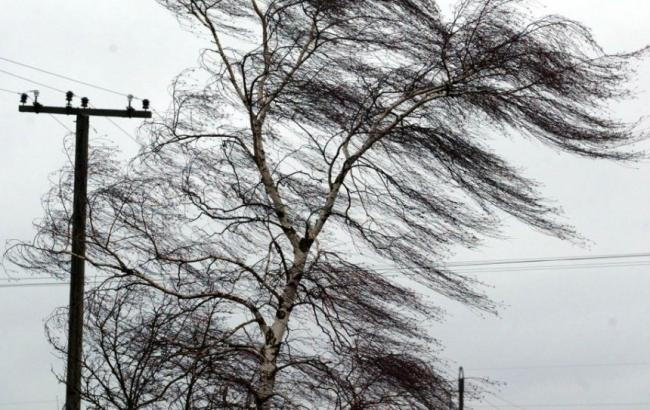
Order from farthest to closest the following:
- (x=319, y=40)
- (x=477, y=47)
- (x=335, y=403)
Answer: (x=319, y=40)
(x=477, y=47)
(x=335, y=403)

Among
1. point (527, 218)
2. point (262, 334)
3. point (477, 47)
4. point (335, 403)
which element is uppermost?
point (477, 47)

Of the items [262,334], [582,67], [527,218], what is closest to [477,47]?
[582,67]

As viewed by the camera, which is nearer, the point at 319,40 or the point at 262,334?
the point at 262,334

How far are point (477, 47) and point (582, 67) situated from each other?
42.6 inches

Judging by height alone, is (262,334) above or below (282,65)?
below

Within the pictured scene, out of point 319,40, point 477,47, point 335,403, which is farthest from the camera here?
point 319,40

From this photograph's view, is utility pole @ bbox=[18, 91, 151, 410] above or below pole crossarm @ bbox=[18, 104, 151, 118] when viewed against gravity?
below

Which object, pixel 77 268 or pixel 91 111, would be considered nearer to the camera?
pixel 77 268

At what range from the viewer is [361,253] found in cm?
1251

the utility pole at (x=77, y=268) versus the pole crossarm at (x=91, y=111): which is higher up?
the pole crossarm at (x=91, y=111)

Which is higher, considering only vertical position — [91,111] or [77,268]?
[91,111]

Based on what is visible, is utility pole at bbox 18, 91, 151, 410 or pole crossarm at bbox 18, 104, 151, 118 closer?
utility pole at bbox 18, 91, 151, 410

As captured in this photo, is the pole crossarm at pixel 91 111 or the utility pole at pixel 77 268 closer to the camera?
the utility pole at pixel 77 268

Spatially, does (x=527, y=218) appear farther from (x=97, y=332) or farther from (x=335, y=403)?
(x=97, y=332)
